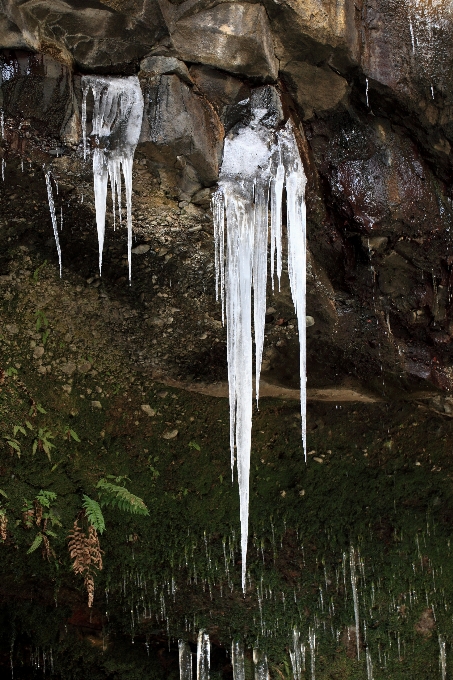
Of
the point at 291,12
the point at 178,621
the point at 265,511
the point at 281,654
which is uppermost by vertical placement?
the point at 291,12

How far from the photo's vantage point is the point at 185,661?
708 cm

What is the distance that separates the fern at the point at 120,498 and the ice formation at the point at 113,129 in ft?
7.20

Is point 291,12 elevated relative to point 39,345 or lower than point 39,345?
elevated

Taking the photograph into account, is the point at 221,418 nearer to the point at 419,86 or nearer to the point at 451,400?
the point at 451,400

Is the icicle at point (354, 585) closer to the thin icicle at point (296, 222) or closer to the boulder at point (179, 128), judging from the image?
the thin icicle at point (296, 222)

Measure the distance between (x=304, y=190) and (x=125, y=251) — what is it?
5.10ft

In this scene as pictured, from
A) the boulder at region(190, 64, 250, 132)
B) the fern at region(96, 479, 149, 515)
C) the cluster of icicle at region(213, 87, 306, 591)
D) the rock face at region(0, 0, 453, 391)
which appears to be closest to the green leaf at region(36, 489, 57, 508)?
the fern at region(96, 479, 149, 515)

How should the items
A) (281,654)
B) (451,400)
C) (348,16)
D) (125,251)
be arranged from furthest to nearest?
1. (281,654)
2. (451,400)
3. (125,251)
4. (348,16)

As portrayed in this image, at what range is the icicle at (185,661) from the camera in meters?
7.06

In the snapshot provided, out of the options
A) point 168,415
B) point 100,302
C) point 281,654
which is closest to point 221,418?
point 168,415

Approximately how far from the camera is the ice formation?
4.59 meters

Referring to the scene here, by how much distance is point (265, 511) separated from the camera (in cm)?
683

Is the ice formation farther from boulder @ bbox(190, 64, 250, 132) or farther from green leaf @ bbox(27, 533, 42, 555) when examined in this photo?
green leaf @ bbox(27, 533, 42, 555)

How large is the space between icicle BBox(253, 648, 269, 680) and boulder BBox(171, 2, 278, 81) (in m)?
5.65
